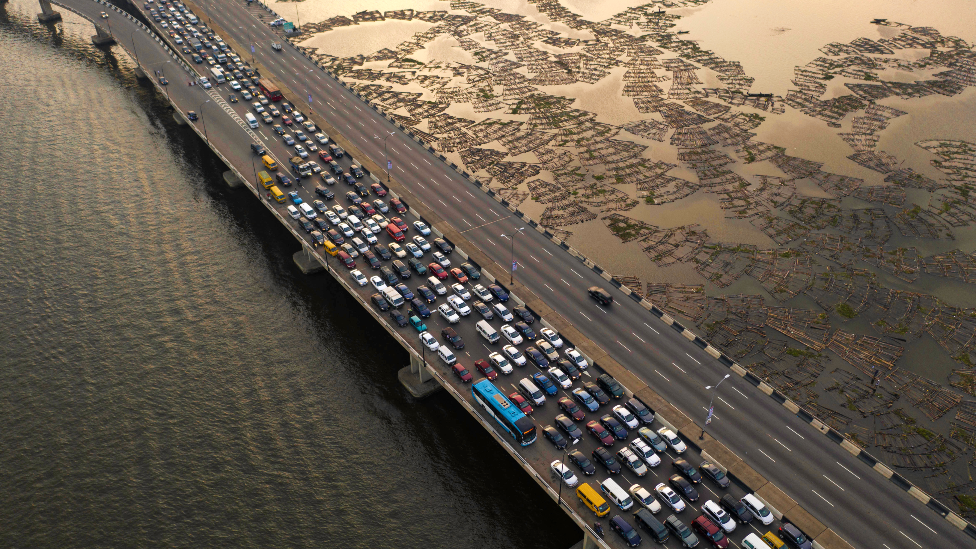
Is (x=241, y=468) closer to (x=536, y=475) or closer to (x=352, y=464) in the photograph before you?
(x=352, y=464)

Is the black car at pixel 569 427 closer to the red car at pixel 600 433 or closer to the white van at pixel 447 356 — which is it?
the red car at pixel 600 433

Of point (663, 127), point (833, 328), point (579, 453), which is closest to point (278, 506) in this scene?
point (579, 453)

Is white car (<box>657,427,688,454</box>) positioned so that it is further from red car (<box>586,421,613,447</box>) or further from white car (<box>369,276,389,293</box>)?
white car (<box>369,276,389,293</box>)

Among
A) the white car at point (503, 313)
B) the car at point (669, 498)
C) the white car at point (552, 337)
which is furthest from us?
the white car at point (503, 313)

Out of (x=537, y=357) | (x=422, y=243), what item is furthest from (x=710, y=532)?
(x=422, y=243)

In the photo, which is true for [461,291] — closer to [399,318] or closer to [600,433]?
[399,318]

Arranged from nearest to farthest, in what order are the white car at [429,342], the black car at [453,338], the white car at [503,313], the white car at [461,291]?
the white car at [429,342], the black car at [453,338], the white car at [503,313], the white car at [461,291]

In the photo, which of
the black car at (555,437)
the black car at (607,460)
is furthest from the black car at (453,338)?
the black car at (607,460)
